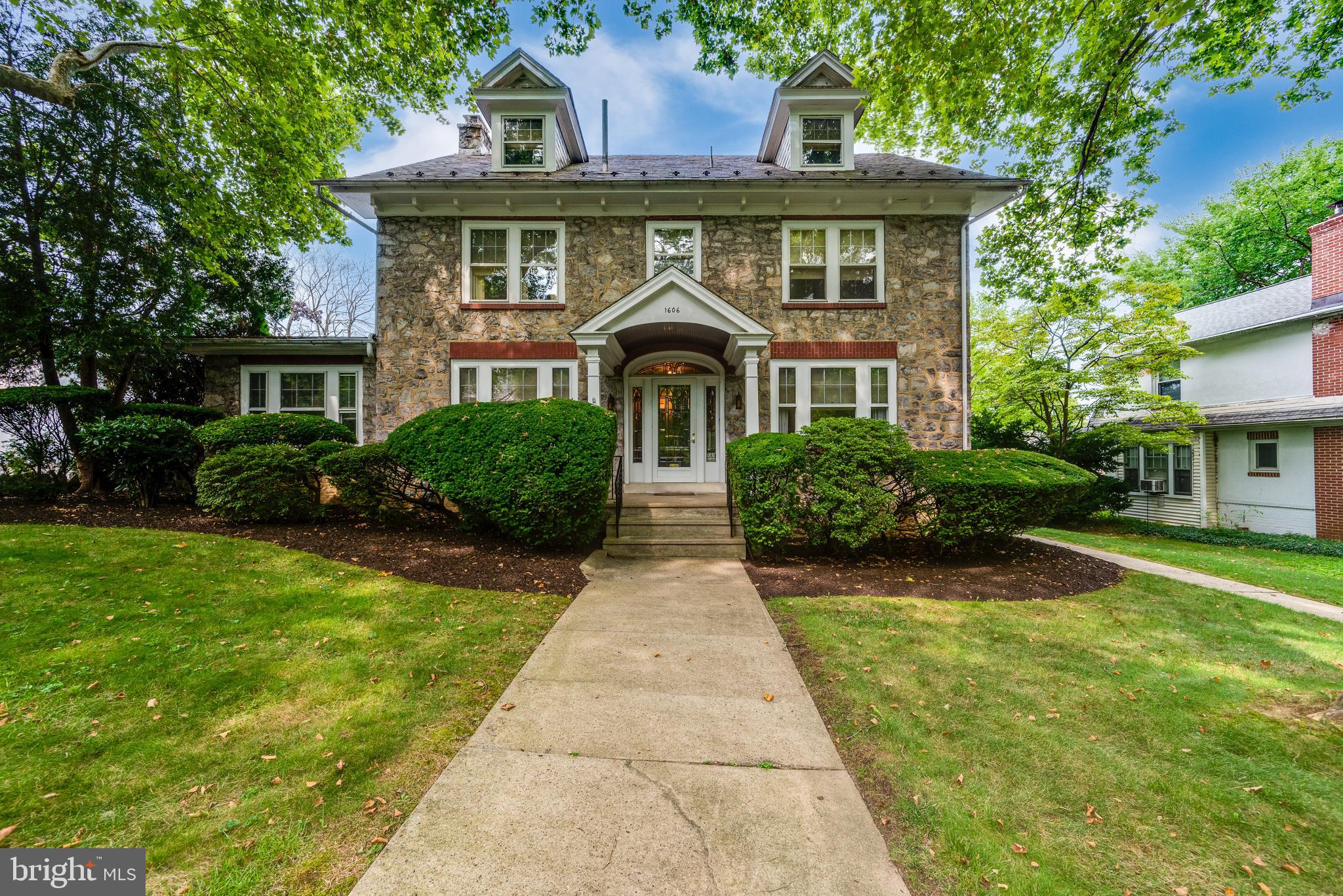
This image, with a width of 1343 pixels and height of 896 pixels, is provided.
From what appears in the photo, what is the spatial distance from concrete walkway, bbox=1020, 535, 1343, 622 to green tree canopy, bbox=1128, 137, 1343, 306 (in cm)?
A: 1626

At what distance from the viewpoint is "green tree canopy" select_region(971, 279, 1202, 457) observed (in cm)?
1154

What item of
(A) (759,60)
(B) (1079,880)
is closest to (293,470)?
(B) (1079,880)

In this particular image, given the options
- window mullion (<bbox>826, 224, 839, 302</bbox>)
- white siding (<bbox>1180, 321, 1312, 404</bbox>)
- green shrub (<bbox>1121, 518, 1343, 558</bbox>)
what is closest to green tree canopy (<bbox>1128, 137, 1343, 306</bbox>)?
white siding (<bbox>1180, 321, 1312, 404</bbox>)

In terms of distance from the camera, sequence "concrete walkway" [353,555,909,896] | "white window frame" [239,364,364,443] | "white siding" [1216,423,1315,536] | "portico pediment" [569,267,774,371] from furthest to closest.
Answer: "white siding" [1216,423,1315,536] < "white window frame" [239,364,364,443] < "portico pediment" [569,267,774,371] < "concrete walkway" [353,555,909,896]

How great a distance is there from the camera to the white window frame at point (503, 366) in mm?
9016

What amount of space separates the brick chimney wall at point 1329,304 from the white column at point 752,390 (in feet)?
48.4

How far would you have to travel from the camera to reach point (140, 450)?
270 inches

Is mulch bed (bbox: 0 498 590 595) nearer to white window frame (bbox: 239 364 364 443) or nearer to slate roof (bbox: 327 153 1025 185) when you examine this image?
white window frame (bbox: 239 364 364 443)

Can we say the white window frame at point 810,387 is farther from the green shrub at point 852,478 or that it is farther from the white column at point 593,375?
the white column at point 593,375

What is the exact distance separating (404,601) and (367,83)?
9771 millimetres

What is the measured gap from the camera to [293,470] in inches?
262

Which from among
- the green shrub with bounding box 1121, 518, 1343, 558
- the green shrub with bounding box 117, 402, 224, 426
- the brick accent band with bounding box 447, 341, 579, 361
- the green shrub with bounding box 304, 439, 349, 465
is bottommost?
the green shrub with bounding box 1121, 518, 1343, 558

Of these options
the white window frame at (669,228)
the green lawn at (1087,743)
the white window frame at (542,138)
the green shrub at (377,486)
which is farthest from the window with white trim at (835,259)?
the green shrub at (377,486)

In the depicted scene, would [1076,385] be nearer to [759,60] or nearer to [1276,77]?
[1276,77]
